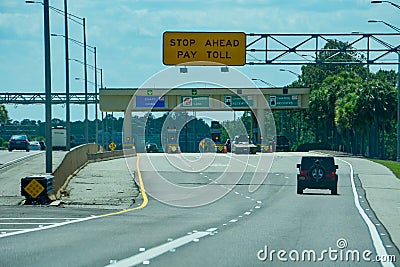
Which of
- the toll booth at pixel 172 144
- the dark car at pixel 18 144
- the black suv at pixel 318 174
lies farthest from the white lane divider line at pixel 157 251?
the toll booth at pixel 172 144

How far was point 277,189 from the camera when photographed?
1474 inches

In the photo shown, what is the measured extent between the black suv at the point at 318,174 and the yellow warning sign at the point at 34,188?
12064 mm

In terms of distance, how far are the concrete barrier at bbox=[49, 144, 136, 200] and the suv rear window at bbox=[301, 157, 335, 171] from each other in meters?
10.1

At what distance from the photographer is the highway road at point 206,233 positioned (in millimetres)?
13328

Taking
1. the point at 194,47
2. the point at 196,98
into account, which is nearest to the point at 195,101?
the point at 196,98

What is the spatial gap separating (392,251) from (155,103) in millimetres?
77164

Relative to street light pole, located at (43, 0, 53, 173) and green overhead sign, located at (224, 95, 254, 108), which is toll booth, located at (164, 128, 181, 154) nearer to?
green overhead sign, located at (224, 95, 254, 108)

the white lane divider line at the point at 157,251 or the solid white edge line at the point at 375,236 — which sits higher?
the white lane divider line at the point at 157,251

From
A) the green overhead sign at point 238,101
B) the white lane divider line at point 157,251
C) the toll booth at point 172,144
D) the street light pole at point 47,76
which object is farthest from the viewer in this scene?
the green overhead sign at point 238,101

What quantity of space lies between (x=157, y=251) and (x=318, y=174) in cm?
2048

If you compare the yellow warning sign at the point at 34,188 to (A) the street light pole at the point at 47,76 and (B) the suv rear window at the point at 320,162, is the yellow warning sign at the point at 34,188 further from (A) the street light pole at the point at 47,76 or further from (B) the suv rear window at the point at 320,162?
(B) the suv rear window at the point at 320,162

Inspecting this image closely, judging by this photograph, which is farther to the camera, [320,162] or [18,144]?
[18,144]

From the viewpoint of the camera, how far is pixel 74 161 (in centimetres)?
4306

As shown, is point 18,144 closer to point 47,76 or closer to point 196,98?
point 196,98
